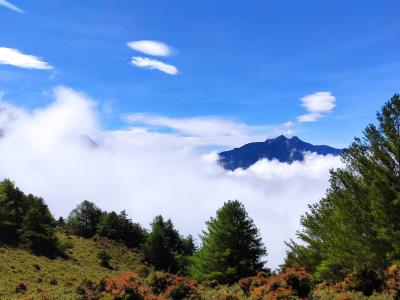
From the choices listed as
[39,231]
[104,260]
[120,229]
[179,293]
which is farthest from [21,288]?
[120,229]

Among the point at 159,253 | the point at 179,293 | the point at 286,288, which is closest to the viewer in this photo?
the point at 286,288

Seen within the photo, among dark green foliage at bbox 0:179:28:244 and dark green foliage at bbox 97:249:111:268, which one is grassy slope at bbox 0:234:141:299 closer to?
dark green foliage at bbox 97:249:111:268

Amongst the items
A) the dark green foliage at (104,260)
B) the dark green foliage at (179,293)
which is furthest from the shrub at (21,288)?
the dark green foliage at (104,260)

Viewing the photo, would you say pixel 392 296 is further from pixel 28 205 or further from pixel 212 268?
pixel 28 205

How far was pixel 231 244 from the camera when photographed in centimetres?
4656

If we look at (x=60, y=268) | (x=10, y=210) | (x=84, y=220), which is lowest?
(x=60, y=268)

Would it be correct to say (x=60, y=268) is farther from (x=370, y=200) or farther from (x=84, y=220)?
(x=370, y=200)

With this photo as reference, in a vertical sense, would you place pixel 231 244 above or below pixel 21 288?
above

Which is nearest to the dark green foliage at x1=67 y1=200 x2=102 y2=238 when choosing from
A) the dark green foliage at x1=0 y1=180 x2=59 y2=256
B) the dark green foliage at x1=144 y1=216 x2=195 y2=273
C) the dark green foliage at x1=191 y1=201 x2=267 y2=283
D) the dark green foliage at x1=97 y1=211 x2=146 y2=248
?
the dark green foliage at x1=97 y1=211 x2=146 y2=248

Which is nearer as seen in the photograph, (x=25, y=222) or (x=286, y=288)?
(x=286, y=288)

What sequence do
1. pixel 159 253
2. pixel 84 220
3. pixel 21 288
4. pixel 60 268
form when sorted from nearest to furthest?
pixel 21 288
pixel 60 268
pixel 159 253
pixel 84 220

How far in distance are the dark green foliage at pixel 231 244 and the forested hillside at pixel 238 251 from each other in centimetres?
11

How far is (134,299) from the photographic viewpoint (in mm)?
19062

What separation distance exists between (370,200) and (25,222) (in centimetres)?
5602
